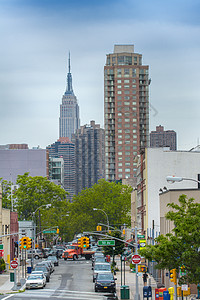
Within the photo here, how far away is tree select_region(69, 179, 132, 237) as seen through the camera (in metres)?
127

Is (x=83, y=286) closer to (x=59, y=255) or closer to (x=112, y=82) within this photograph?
(x=59, y=255)

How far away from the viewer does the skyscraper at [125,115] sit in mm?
192500

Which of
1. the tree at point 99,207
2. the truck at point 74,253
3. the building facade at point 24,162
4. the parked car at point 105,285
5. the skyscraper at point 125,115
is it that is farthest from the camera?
the building facade at point 24,162

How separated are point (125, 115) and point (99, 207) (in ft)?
222

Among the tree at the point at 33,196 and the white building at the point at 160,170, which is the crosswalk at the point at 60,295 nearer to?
the white building at the point at 160,170

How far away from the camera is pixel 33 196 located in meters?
128

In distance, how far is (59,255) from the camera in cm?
10412

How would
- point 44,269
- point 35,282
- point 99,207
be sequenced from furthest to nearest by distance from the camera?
point 99,207 → point 44,269 → point 35,282

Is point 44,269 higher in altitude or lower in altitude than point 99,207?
lower

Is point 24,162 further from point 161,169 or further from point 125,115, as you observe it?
point 161,169

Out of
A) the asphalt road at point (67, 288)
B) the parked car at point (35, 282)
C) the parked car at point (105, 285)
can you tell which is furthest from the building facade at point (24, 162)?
the parked car at point (105, 285)

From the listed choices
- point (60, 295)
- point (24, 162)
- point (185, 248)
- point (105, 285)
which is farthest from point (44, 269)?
point (24, 162)

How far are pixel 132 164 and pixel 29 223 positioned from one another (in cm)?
9725

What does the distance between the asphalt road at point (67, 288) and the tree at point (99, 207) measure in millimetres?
49251
